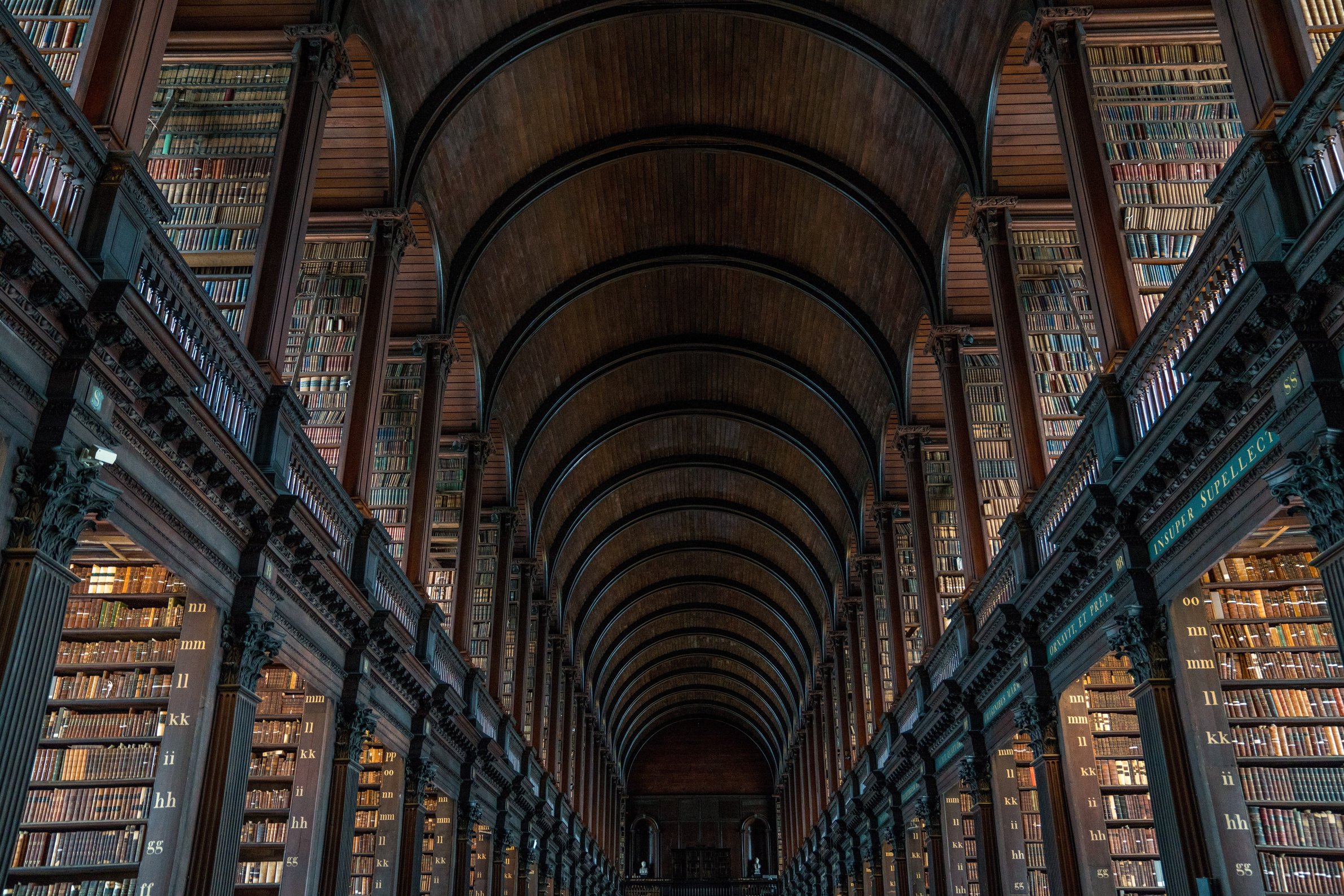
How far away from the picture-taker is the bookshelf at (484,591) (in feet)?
63.2

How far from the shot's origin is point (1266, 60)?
6.61 metres

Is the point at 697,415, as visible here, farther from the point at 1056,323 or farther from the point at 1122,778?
the point at 1122,778

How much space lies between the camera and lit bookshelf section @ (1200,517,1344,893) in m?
7.61

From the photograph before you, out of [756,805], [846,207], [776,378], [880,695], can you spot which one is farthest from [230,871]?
[756,805]

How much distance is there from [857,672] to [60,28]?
20295 mm

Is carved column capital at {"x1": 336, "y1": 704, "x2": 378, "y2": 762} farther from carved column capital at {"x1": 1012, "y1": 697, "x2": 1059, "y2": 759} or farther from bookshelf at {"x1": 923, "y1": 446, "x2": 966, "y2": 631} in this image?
bookshelf at {"x1": 923, "y1": 446, "x2": 966, "y2": 631}

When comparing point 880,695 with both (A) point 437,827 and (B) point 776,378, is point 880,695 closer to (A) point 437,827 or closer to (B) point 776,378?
(B) point 776,378

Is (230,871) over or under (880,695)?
under

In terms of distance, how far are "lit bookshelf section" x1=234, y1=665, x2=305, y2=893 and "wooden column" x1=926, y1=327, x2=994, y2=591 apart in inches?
327

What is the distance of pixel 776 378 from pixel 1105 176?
555 inches

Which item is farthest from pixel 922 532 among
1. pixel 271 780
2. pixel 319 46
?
pixel 319 46

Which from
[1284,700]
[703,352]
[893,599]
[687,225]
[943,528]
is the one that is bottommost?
[1284,700]

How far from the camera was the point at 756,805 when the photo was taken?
4675 cm

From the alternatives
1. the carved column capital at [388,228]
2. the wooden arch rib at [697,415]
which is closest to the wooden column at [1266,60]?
the carved column capital at [388,228]
